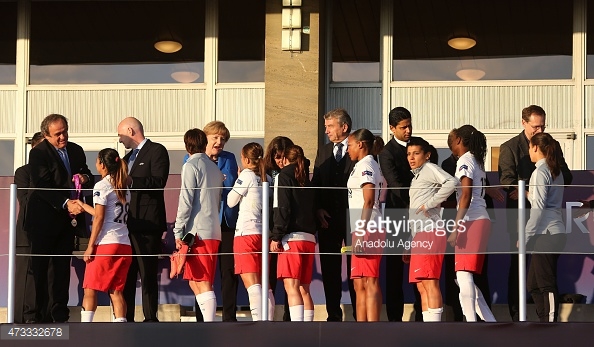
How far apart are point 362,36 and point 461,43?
4.00 ft

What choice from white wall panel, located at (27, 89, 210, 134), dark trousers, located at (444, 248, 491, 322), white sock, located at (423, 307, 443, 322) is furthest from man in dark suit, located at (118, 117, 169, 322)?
white wall panel, located at (27, 89, 210, 134)

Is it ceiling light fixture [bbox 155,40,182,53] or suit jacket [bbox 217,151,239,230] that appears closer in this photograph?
suit jacket [bbox 217,151,239,230]

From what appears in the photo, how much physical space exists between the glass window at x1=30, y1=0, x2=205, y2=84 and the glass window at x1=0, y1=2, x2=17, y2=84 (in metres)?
0.24

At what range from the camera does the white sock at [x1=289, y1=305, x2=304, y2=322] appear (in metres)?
12.0

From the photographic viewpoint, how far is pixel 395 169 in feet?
39.8

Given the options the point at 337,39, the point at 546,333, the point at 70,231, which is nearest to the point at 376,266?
the point at 546,333

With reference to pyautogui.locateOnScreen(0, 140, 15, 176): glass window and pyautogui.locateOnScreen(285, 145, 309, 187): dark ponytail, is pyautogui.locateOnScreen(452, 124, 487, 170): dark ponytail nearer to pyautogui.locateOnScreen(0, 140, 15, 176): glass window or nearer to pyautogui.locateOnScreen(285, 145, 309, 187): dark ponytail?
pyautogui.locateOnScreen(285, 145, 309, 187): dark ponytail

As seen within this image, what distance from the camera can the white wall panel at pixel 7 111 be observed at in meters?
17.6

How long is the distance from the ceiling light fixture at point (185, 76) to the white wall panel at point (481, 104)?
247 cm

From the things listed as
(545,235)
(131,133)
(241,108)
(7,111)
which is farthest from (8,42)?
(545,235)

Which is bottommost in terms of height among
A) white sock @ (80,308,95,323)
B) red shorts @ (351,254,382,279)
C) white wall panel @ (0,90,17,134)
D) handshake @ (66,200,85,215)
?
white sock @ (80,308,95,323)

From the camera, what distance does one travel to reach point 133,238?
12156 millimetres

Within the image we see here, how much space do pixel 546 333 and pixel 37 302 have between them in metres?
4.44

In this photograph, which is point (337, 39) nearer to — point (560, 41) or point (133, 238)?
point (560, 41)
